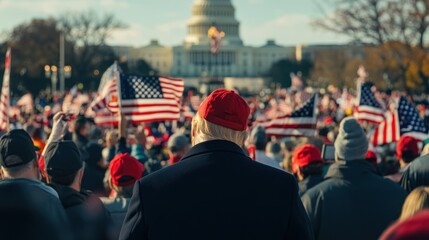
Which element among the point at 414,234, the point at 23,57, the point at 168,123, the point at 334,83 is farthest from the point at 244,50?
the point at 414,234

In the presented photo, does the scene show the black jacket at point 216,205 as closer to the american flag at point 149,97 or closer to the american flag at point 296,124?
the american flag at point 149,97

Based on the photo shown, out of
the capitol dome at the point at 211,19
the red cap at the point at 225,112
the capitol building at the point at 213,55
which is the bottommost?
the capitol building at the point at 213,55

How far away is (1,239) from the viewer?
3557 millimetres

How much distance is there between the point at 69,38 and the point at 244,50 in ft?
245

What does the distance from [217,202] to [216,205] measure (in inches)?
0.5

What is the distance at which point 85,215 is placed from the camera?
15.4ft

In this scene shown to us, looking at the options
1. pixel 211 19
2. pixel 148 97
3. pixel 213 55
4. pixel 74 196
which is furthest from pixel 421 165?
pixel 213 55

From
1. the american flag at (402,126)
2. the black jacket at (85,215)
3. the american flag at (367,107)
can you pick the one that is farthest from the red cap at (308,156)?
the american flag at (367,107)

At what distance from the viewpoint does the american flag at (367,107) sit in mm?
15820

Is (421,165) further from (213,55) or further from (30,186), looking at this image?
(213,55)

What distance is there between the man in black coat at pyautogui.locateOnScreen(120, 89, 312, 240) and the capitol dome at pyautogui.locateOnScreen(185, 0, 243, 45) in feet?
461

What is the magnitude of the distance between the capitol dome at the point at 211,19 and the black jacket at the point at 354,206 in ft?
455

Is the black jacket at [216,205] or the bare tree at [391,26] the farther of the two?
the bare tree at [391,26]

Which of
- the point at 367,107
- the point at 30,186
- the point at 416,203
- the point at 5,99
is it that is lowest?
the point at 367,107
